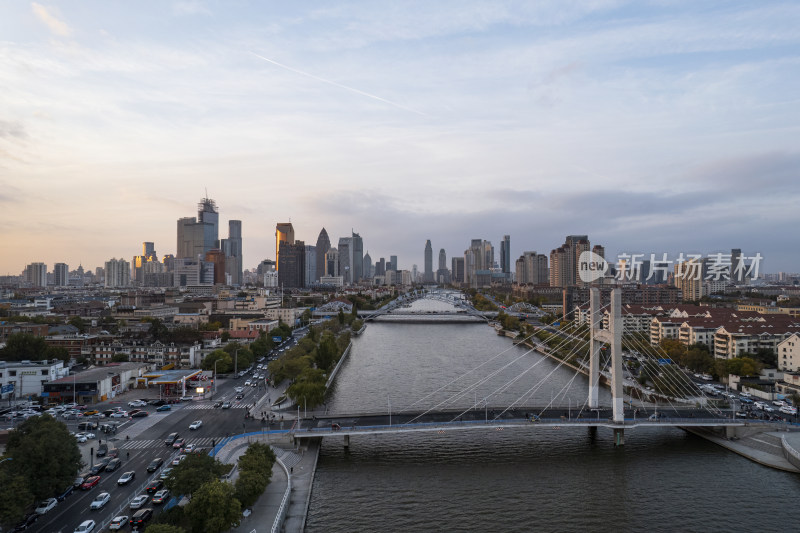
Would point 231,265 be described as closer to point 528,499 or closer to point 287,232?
point 287,232

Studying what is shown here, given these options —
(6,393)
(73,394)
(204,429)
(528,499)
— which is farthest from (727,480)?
(6,393)

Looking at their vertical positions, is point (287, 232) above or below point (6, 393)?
above

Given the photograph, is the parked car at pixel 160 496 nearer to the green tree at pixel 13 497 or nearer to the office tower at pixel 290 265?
the green tree at pixel 13 497

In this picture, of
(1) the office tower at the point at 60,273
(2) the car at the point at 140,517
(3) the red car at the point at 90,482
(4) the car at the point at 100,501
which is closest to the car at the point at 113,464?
(3) the red car at the point at 90,482

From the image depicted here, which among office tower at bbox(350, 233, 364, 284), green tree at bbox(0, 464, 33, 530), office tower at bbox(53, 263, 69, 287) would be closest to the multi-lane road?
green tree at bbox(0, 464, 33, 530)

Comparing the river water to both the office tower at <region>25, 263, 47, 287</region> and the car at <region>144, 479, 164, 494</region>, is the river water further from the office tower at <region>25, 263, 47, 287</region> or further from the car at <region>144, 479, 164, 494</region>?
the office tower at <region>25, 263, 47, 287</region>

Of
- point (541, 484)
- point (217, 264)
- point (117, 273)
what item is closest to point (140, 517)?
point (541, 484)
